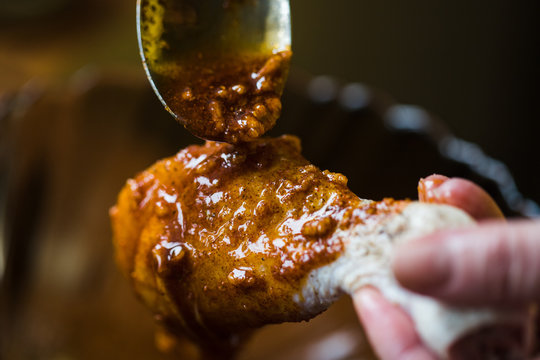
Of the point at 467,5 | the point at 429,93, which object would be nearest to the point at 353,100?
the point at 429,93

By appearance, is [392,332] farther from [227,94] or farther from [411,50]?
[411,50]

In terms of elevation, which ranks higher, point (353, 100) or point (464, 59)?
point (353, 100)

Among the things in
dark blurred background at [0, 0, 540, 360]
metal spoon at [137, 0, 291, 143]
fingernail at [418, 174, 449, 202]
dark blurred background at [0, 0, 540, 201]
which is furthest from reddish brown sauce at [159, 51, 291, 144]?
dark blurred background at [0, 0, 540, 201]

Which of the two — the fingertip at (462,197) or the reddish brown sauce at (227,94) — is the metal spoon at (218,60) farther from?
the fingertip at (462,197)

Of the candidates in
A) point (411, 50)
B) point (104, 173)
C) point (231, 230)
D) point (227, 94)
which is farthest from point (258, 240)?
point (411, 50)

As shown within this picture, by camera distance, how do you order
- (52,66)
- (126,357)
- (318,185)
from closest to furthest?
1. (318,185)
2. (126,357)
3. (52,66)

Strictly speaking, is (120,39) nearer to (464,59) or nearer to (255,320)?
(464,59)
